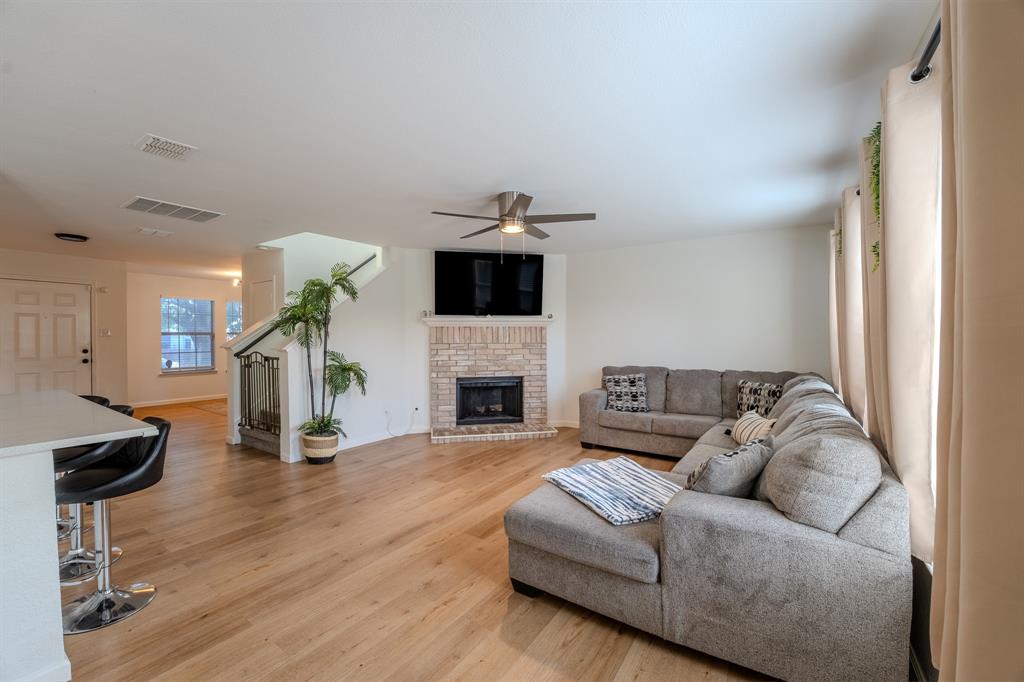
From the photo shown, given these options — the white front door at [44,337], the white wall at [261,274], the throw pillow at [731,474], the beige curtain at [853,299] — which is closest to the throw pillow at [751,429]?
the beige curtain at [853,299]

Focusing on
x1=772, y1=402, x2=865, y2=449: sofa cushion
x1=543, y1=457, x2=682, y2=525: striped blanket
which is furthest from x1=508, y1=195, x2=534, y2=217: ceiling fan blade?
x1=772, y1=402, x2=865, y2=449: sofa cushion

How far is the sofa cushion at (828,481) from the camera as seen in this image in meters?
1.60

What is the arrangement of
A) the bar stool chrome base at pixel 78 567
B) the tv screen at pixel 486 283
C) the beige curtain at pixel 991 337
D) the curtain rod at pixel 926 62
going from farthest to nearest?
the tv screen at pixel 486 283, the bar stool chrome base at pixel 78 567, the curtain rod at pixel 926 62, the beige curtain at pixel 991 337

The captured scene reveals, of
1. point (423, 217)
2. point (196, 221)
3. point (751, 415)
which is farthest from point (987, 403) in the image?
point (196, 221)

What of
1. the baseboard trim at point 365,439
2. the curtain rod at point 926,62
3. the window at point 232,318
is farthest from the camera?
the window at point 232,318

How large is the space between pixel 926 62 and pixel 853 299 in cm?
174

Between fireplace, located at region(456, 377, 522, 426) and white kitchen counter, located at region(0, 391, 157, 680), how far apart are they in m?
4.21

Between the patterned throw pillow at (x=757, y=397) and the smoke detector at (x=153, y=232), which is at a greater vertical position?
the smoke detector at (x=153, y=232)

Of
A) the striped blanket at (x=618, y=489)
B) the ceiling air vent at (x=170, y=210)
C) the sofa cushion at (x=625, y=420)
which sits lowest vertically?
the sofa cushion at (x=625, y=420)

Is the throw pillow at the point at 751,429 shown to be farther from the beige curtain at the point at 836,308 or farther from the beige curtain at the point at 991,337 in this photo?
the beige curtain at the point at 991,337

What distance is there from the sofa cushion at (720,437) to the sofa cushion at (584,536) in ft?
Answer: 5.68

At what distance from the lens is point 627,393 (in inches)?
198

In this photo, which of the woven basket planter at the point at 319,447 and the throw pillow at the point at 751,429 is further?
the woven basket planter at the point at 319,447

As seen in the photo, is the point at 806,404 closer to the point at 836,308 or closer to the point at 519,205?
the point at 836,308
